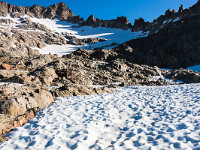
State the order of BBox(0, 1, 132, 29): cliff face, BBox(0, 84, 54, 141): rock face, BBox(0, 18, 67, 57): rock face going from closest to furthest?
1. BBox(0, 84, 54, 141): rock face
2. BBox(0, 18, 67, 57): rock face
3. BBox(0, 1, 132, 29): cliff face

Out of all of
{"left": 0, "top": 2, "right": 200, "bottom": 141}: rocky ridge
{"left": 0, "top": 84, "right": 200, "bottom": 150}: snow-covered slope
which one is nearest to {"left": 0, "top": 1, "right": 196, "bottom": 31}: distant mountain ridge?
{"left": 0, "top": 2, "right": 200, "bottom": 141}: rocky ridge

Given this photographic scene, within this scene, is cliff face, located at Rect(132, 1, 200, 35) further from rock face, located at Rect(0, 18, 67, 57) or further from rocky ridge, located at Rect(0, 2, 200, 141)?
rock face, located at Rect(0, 18, 67, 57)

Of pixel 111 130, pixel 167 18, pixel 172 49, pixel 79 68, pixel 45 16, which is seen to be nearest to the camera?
pixel 111 130

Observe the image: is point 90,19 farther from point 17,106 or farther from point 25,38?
point 17,106

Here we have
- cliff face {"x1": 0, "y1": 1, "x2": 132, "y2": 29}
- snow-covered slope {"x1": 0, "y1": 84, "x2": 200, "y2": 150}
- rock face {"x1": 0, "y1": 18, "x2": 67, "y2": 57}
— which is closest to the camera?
snow-covered slope {"x1": 0, "y1": 84, "x2": 200, "y2": 150}

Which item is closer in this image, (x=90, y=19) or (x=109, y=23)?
(x=109, y=23)

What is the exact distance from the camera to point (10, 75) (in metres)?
16.2

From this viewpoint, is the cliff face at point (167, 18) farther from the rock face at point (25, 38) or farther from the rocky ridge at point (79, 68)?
the rock face at point (25, 38)

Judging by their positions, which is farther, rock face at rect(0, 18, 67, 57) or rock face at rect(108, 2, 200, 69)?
rock face at rect(0, 18, 67, 57)

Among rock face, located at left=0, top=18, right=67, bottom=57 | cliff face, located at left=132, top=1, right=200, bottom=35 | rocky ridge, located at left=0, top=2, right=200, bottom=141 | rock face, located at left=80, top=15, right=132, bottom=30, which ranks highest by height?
rock face, located at left=80, top=15, right=132, bottom=30

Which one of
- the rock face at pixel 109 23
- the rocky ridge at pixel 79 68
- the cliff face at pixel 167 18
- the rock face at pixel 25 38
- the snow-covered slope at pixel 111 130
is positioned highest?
the rock face at pixel 109 23

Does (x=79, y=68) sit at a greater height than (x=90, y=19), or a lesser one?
lesser

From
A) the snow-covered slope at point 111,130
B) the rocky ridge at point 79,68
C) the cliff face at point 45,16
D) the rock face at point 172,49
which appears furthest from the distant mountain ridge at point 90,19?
the snow-covered slope at point 111,130

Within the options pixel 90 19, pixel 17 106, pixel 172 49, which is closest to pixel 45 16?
pixel 90 19
